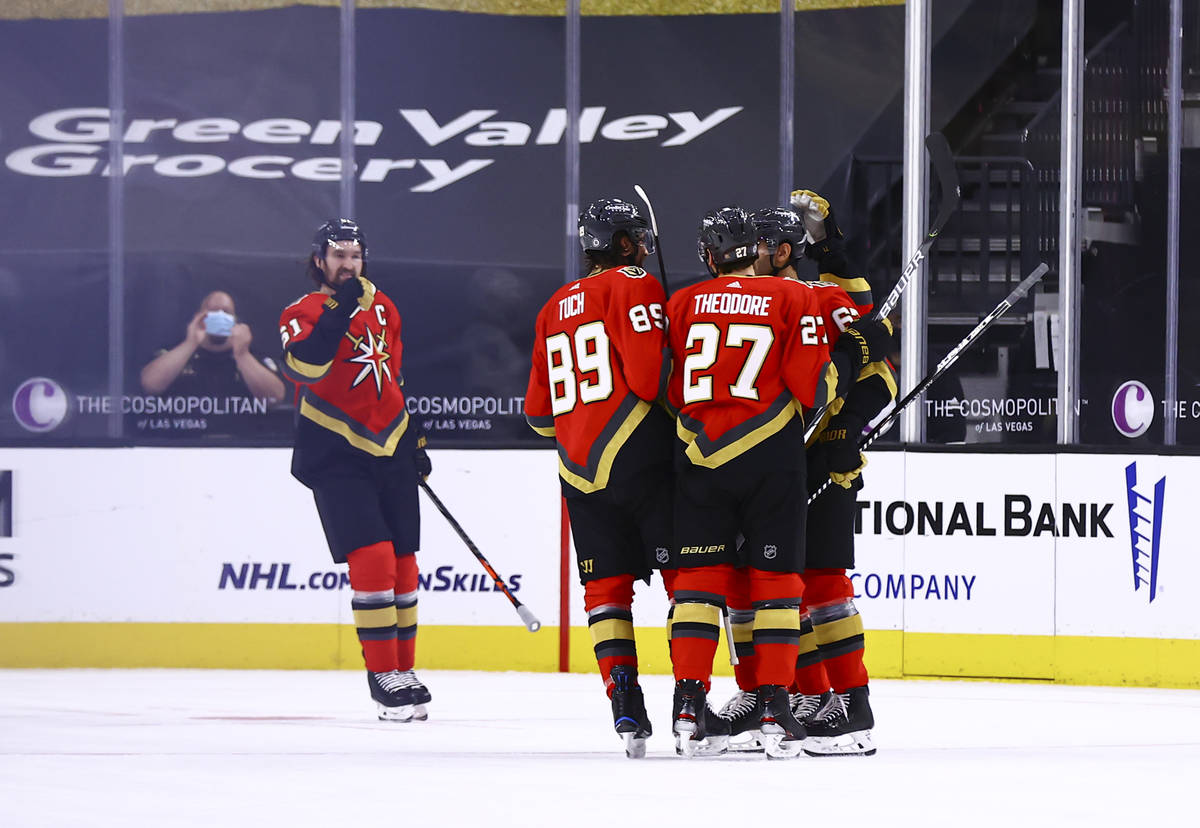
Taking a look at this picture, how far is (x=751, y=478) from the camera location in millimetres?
3969

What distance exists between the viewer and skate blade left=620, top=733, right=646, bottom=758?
3951 millimetres

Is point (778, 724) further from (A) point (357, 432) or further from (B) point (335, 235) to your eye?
(B) point (335, 235)

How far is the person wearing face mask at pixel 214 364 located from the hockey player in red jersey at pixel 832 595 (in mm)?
3198

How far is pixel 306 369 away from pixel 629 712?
5.45 ft

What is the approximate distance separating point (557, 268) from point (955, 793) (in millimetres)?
3954

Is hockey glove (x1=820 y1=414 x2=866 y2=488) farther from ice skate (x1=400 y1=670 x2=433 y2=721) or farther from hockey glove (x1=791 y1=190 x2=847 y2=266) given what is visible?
ice skate (x1=400 y1=670 x2=433 y2=721)

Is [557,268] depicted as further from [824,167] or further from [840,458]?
[840,458]

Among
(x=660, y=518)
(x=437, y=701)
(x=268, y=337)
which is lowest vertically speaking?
(x=437, y=701)

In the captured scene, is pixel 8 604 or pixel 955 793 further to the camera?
pixel 8 604

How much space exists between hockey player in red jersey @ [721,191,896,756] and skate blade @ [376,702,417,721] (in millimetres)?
1215

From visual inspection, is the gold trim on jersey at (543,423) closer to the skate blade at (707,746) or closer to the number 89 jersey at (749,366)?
the number 89 jersey at (749,366)

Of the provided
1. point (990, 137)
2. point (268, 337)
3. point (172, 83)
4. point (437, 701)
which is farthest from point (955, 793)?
point (172, 83)

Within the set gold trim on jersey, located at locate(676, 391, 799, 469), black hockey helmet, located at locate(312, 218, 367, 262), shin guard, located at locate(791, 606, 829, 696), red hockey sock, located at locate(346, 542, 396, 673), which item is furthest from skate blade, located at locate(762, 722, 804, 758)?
black hockey helmet, located at locate(312, 218, 367, 262)

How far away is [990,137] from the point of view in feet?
21.5
